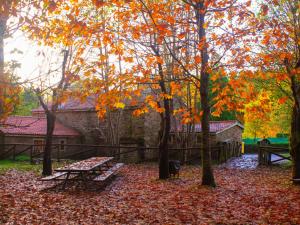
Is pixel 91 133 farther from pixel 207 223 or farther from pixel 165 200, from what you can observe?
pixel 207 223

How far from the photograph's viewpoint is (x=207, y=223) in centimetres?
750

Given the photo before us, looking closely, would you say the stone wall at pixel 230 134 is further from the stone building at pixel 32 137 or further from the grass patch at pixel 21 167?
the grass patch at pixel 21 167

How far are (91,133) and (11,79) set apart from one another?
2241 centimetres

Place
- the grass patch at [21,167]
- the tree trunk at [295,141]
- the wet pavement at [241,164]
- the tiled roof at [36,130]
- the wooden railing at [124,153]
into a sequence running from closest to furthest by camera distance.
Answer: the tree trunk at [295,141]
the grass patch at [21,167]
the wet pavement at [241,164]
the wooden railing at [124,153]
the tiled roof at [36,130]

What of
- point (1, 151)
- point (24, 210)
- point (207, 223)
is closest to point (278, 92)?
point (207, 223)

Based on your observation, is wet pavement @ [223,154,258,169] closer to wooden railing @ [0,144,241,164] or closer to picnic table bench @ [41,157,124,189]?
wooden railing @ [0,144,241,164]

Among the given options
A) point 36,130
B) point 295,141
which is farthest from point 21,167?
point 295,141

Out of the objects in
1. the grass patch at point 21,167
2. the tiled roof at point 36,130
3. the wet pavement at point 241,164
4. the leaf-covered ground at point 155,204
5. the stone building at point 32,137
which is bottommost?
the wet pavement at point 241,164

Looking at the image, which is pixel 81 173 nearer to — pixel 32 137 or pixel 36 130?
pixel 32 137

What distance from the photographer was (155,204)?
969 centimetres

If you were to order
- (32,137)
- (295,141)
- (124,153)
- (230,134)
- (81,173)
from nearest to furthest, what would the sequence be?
(81,173), (295,141), (124,153), (32,137), (230,134)

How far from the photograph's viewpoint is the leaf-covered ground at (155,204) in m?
7.96

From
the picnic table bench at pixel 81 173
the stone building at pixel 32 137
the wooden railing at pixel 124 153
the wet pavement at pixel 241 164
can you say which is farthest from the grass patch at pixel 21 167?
the wet pavement at pixel 241 164

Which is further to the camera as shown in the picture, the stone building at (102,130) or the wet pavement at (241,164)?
the stone building at (102,130)
